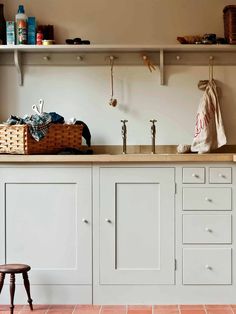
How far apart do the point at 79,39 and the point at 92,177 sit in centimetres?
102

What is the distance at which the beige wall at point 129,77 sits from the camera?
395 centimetres

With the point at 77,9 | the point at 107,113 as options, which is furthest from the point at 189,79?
the point at 77,9

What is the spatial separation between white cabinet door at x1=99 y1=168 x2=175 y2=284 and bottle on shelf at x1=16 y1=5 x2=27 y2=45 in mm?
1124

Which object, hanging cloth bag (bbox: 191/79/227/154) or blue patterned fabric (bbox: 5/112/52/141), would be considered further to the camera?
hanging cloth bag (bbox: 191/79/227/154)

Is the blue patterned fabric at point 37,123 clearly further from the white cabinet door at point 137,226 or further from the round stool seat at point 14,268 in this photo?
the round stool seat at point 14,268

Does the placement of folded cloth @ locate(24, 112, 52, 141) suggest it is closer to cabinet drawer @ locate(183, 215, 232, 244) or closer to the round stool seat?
the round stool seat

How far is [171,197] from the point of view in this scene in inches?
133

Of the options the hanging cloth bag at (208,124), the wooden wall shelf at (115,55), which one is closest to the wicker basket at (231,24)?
the wooden wall shelf at (115,55)

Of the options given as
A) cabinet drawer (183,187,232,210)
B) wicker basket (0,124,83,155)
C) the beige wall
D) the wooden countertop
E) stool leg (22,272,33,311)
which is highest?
the beige wall

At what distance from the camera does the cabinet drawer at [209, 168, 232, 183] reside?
132 inches

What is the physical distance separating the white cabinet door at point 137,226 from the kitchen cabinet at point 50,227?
110mm

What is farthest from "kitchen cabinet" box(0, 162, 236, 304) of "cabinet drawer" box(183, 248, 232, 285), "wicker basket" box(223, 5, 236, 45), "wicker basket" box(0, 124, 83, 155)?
"wicker basket" box(223, 5, 236, 45)

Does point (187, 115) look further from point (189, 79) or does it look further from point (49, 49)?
point (49, 49)

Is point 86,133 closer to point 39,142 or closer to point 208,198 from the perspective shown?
point 39,142
